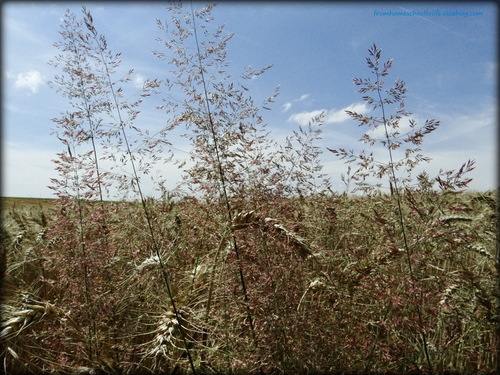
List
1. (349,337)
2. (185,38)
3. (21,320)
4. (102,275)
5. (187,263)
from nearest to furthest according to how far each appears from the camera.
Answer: (349,337)
(21,320)
(185,38)
(102,275)
(187,263)

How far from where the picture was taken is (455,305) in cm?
197

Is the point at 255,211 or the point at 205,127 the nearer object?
the point at 255,211

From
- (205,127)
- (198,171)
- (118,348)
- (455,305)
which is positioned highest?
(205,127)

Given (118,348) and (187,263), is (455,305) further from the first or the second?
(118,348)

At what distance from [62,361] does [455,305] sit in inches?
83.3

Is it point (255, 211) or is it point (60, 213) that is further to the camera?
point (60, 213)

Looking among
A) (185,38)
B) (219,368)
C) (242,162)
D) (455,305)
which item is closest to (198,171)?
(242,162)

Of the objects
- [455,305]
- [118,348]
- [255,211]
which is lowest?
[118,348]

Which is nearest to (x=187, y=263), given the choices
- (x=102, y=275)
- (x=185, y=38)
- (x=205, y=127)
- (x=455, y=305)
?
(x=102, y=275)

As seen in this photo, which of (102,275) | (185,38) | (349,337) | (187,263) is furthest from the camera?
(187,263)

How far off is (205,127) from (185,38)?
571 mm

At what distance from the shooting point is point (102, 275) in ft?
8.53

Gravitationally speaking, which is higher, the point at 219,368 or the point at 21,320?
the point at 21,320

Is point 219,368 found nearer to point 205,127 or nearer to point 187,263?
point 187,263
